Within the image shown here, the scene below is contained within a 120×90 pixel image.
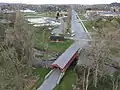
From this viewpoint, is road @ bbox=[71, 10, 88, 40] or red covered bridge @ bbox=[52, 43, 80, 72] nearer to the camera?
red covered bridge @ bbox=[52, 43, 80, 72]

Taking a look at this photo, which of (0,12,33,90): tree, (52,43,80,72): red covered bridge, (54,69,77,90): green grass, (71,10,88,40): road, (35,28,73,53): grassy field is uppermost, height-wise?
(0,12,33,90): tree

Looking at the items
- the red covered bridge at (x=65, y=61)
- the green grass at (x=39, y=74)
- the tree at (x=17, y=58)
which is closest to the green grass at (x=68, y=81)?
the red covered bridge at (x=65, y=61)

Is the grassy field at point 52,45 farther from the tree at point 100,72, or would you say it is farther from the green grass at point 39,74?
the tree at point 100,72

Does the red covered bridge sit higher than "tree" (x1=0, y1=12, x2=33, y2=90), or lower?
lower

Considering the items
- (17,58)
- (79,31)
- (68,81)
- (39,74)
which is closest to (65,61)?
(39,74)

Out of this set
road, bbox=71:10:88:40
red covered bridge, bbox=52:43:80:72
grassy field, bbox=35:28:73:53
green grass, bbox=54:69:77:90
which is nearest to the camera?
green grass, bbox=54:69:77:90

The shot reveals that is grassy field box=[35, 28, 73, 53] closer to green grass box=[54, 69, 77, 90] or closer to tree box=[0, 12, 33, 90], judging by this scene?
tree box=[0, 12, 33, 90]

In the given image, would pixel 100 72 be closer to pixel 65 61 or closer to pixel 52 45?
pixel 65 61

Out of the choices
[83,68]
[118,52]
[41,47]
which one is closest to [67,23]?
[41,47]

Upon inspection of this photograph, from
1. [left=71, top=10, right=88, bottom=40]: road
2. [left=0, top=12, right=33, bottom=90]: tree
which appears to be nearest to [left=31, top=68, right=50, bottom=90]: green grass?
[left=0, top=12, right=33, bottom=90]: tree

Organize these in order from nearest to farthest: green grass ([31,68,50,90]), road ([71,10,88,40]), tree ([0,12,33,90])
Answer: tree ([0,12,33,90]), green grass ([31,68,50,90]), road ([71,10,88,40])
